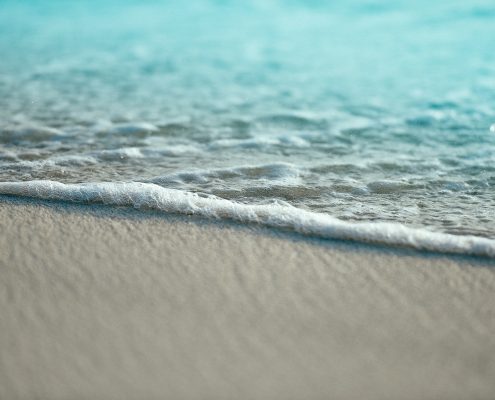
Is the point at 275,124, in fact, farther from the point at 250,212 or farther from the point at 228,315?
the point at 228,315

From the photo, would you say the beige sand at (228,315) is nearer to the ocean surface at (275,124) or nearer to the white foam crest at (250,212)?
Answer: the white foam crest at (250,212)

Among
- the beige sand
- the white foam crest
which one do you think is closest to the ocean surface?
the white foam crest

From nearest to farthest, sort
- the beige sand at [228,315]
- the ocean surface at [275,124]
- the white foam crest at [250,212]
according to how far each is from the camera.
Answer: the beige sand at [228,315]
the white foam crest at [250,212]
the ocean surface at [275,124]

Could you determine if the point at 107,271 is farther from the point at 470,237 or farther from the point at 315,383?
the point at 470,237

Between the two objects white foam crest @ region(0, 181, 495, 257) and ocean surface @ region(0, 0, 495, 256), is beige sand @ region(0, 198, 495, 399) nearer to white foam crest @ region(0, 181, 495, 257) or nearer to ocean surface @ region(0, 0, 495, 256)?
white foam crest @ region(0, 181, 495, 257)

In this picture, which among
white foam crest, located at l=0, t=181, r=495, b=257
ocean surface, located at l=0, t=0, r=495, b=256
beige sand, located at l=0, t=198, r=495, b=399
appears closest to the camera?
beige sand, located at l=0, t=198, r=495, b=399

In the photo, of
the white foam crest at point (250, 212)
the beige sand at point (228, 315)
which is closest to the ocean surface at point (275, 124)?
the white foam crest at point (250, 212)
